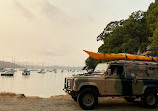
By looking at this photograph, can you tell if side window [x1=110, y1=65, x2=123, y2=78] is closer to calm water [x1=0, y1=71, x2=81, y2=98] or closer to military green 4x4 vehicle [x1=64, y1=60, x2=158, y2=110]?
military green 4x4 vehicle [x1=64, y1=60, x2=158, y2=110]

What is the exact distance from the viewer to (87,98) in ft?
31.9

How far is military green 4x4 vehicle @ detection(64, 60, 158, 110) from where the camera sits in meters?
9.59

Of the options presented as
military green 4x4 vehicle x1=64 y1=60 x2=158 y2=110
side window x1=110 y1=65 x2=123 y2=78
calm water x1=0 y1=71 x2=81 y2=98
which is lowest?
calm water x1=0 y1=71 x2=81 y2=98

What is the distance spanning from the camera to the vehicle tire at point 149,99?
34.0 ft

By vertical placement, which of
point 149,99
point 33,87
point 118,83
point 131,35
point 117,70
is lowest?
point 33,87

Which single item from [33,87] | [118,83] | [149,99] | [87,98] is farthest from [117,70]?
[33,87]

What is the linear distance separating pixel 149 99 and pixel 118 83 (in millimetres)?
2168

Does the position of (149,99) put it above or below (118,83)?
below

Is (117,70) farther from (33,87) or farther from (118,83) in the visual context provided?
(33,87)

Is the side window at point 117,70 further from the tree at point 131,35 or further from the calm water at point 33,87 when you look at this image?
the tree at point 131,35

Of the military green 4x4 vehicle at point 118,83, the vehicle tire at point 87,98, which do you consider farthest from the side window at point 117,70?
the vehicle tire at point 87,98

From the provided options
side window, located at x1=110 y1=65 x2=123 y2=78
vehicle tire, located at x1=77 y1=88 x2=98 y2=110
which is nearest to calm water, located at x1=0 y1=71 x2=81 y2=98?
vehicle tire, located at x1=77 y1=88 x2=98 y2=110

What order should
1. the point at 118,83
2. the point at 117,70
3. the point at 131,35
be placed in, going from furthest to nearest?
1. the point at 131,35
2. the point at 117,70
3. the point at 118,83

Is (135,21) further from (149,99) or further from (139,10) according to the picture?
(149,99)
